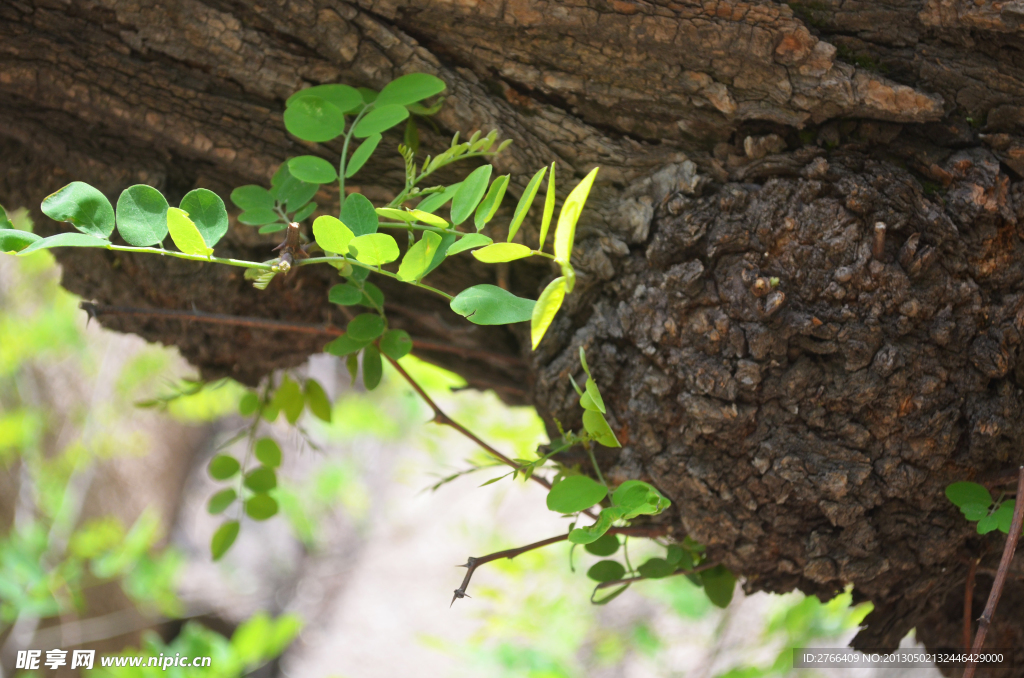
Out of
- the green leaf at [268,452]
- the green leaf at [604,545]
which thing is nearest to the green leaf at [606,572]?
the green leaf at [604,545]

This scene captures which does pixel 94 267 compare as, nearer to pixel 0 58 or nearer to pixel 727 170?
pixel 0 58

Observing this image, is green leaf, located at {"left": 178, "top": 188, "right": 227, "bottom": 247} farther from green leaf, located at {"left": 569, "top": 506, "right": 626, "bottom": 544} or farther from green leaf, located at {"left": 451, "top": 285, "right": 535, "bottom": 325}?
green leaf, located at {"left": 569, "top": 506, "right": 626, "bottom": 544}

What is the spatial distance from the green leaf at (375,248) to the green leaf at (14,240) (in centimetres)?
22

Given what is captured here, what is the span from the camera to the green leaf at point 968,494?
2.10 ft

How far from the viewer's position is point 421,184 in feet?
2.57

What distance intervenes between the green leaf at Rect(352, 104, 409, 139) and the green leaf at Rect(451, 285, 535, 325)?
236 millimetres

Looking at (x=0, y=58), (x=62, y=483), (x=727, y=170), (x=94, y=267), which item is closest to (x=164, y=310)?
(x=94, y=267)

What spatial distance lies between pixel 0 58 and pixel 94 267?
0.85 feet

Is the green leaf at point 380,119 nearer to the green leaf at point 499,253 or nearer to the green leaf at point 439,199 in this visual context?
the green leaf at point 439,199

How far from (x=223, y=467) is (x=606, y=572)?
619 mm

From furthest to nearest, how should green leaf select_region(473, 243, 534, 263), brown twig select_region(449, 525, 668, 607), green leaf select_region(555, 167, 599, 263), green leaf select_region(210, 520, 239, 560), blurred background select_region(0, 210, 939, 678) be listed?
1. blurred background select_region(0, 210, 939, 678)
2. green leaf select_region(210, 520, 239, 560)
3. brown twig select_region(449, 525, 668, 607)
4. green leaf select_region(473, 243, 534, 263)
5. green leaf select_region(555, 167, 599, 263)

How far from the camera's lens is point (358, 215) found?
0.61m

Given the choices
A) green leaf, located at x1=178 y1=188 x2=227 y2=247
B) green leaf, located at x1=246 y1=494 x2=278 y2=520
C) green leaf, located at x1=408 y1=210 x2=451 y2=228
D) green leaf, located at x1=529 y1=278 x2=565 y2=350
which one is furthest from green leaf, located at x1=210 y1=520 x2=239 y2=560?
green leaf, located at x1=529 y1=278 x2=565 y2=350

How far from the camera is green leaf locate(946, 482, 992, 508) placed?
64 centimetres
